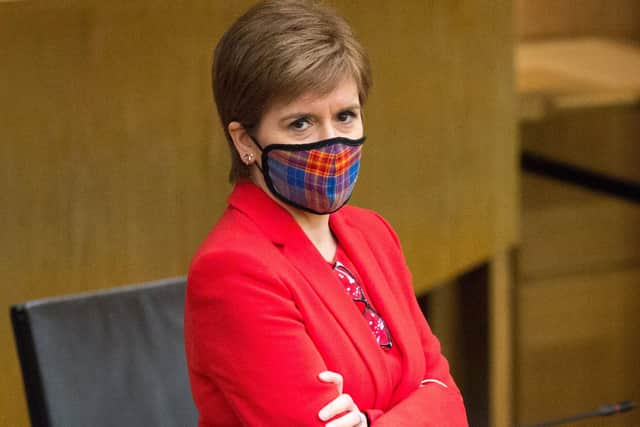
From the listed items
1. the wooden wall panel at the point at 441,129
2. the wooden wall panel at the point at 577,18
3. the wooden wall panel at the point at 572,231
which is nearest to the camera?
the wooden wall panel at the point at 441,129

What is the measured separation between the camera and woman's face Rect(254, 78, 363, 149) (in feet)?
4.18

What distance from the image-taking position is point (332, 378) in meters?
1.26

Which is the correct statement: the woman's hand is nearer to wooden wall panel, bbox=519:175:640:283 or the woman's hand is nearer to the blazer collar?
the blazer collar

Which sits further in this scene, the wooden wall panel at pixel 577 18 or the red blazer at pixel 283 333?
the wooden wall panel at pixel 577 18

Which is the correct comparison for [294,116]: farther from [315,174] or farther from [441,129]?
[441,129]

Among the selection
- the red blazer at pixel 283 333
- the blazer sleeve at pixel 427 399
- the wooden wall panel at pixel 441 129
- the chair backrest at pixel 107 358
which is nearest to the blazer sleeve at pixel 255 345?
the red blazer at pixel 283 333

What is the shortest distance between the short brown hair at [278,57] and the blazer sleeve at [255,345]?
18cm

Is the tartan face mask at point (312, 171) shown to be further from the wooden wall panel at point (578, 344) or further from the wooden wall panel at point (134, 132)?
the wooden wall panel at point (578, 344)

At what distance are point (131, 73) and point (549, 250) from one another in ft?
7.01

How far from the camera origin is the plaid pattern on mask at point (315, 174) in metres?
1.31

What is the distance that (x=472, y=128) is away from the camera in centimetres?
284

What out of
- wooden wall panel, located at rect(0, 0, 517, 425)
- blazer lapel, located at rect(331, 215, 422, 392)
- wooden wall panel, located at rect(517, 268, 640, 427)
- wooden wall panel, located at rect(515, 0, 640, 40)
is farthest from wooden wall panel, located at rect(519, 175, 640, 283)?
blazer lapel, located at rect(331, 215, 422, 392)

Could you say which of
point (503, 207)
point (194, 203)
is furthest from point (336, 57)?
point (503, 207)

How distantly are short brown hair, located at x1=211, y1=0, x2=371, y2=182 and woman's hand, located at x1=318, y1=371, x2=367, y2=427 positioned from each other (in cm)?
30
